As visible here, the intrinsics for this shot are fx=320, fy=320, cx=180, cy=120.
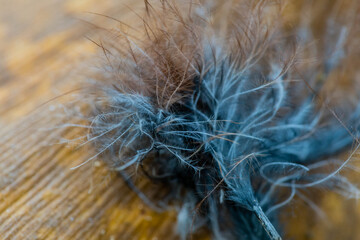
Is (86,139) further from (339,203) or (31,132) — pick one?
(339,203)

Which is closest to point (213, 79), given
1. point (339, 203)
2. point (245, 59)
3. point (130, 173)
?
point (245, 59)

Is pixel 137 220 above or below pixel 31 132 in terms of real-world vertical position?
below

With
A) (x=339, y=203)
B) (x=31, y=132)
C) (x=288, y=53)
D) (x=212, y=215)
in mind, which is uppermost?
(x=31, y=132)
